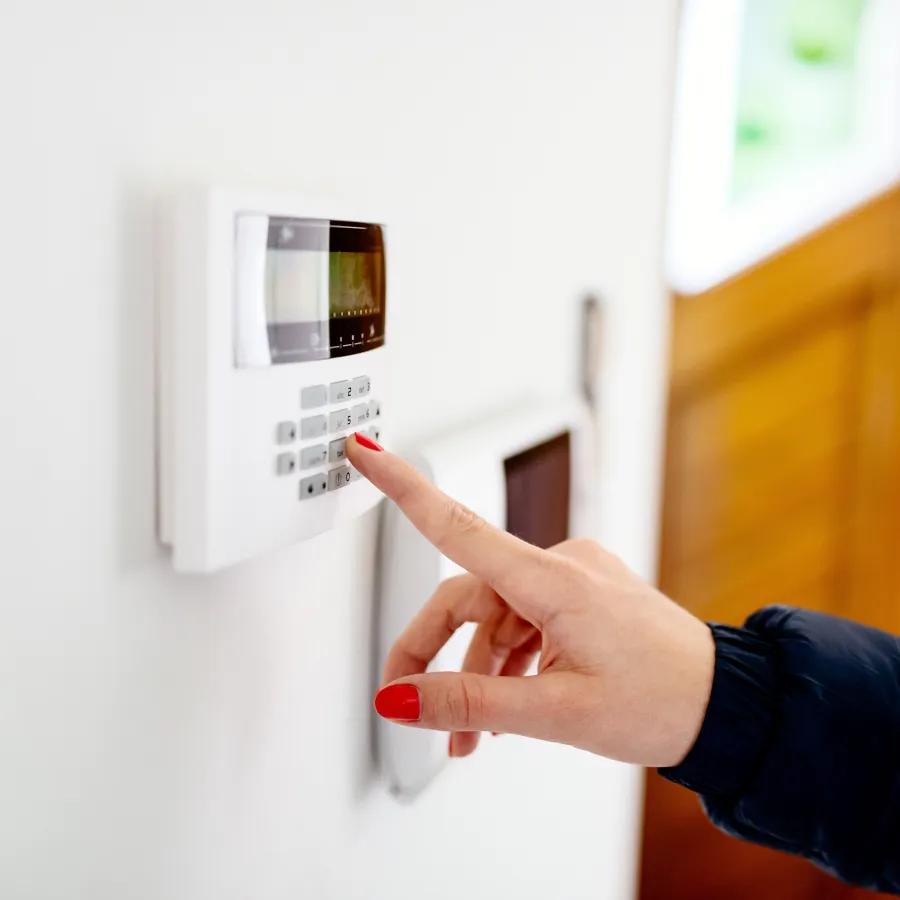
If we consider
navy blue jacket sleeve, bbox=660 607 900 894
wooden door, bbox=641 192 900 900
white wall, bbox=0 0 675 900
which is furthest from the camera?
wooden door, bbox=641 192 900 900

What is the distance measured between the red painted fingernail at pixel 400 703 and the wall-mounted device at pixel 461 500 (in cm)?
13

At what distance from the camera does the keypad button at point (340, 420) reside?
18.3 inches

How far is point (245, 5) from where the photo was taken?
17.3 inches

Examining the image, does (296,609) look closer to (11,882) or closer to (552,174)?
(11,882)

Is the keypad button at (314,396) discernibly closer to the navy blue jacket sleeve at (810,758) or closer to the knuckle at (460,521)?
the knuckle at (460,521)

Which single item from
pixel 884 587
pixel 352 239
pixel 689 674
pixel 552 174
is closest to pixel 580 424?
pixel 552 174

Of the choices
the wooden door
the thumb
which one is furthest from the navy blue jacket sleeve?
the wooden door

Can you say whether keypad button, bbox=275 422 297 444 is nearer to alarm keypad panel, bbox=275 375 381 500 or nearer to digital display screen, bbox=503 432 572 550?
alarm keypad panel, bbox=275 375 381 500

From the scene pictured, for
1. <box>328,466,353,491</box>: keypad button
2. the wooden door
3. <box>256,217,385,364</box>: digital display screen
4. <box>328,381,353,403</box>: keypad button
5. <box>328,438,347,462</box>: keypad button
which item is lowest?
the wooden door


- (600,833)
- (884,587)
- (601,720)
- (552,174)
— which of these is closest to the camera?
(601,720)

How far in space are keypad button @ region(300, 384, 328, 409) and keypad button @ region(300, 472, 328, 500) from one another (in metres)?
0.03

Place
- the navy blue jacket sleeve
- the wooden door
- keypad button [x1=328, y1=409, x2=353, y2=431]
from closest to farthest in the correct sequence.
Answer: keypad button [x1=328, y1=409, x2=353, y2=431], the navy blue jacket sleeve, the wooden door

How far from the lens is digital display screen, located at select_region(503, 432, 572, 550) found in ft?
2.51

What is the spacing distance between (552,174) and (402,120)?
27 cm
